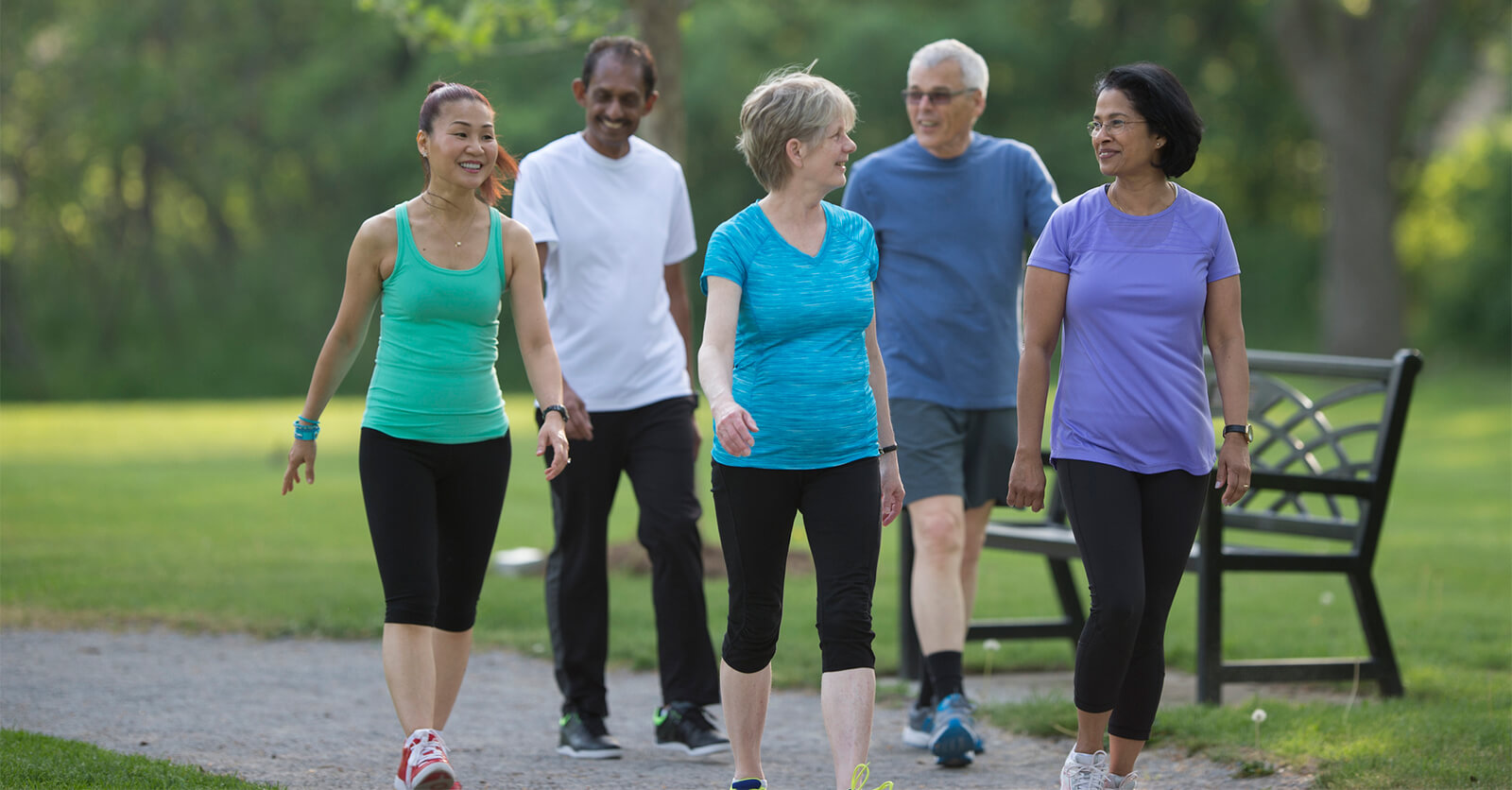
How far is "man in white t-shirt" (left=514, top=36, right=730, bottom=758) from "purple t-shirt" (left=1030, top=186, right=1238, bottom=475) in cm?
164

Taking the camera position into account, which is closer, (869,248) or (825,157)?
(825,157)

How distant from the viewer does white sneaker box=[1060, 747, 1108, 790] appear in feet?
14.1

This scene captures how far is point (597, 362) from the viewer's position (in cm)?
548

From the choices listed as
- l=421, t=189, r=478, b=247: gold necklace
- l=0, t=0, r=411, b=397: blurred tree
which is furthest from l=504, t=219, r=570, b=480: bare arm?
l=0, t=0, r=411, b=397: blurred tree

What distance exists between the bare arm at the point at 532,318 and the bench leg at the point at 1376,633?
330cm

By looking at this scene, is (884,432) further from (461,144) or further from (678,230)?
(678,230)

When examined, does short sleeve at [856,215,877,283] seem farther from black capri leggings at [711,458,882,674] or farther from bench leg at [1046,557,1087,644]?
bench leg at [1046,557,1087,644]

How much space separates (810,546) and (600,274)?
5.32 ft

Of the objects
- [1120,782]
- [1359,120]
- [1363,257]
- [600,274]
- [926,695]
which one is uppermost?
[1359,120]

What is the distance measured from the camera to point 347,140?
123 feet

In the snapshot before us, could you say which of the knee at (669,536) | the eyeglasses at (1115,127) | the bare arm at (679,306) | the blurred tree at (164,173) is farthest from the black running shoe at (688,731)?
the blurred tree at (164,173)

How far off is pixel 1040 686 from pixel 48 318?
34.4 m

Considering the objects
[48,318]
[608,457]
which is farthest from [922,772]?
[48,318]

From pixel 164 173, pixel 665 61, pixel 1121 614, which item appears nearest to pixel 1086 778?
pixel 1121 614
